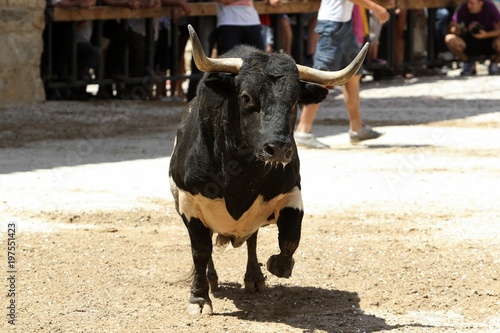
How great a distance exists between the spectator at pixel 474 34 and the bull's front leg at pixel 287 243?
14841 mm

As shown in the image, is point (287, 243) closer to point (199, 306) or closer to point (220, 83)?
point (199, 306)

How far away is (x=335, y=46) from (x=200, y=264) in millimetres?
5618

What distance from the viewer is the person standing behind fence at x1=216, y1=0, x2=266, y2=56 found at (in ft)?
49.1

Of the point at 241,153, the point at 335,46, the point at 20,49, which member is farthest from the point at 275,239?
the point at 20,49

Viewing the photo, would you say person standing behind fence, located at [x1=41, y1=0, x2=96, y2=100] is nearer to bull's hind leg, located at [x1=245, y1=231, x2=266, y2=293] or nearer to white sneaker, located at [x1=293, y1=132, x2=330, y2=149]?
white sneaker, located at [x1=293, y1=132, x2=330, y2=149]

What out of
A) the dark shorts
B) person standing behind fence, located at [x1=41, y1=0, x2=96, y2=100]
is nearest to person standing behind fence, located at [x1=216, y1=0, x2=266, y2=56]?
person standing behind fence, located at [x1=41, y1=0, x2=96, y2=100]

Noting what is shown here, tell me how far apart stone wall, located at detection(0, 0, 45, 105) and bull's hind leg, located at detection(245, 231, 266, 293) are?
8345mm

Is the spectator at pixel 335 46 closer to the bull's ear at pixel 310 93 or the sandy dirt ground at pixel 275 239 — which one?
the sandy dirt ground at pixel 275 239

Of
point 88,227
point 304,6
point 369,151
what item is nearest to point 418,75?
point 304,6

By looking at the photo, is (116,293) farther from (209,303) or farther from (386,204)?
(386,204)

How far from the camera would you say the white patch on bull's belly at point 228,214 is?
6250 millimetres

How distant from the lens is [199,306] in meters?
6.29

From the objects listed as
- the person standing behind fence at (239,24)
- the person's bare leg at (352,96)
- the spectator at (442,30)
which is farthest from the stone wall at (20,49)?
the spectator at (442,30)

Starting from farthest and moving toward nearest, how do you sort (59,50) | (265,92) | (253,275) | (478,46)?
(478,46) → (59,50) → (253,275) → (265,92)
